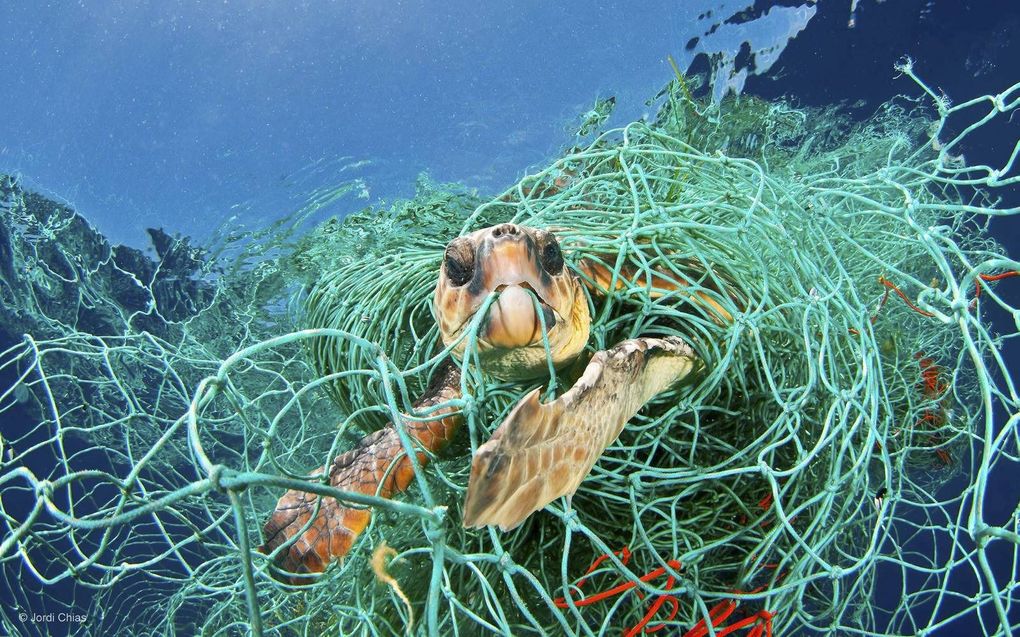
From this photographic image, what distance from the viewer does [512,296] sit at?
99 centimetres

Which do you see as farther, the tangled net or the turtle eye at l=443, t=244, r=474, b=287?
the turtle eye at l=443, t=244, r=474, b=287

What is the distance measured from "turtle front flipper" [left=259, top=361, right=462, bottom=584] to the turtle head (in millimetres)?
250

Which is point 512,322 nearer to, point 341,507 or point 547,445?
point 547,445

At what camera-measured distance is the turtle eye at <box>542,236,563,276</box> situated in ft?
3.52

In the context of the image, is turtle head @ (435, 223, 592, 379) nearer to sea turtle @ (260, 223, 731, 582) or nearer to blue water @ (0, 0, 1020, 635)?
sea turtle @ (260, 223, 731, 582)

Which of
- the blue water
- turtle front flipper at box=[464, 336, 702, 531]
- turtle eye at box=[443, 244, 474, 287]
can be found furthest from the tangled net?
the blue water

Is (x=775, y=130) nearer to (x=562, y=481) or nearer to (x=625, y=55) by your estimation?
(x=625, y=55)

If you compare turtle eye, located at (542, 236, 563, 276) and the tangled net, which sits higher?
turtle eye, located at (542, 236, 563, 276)

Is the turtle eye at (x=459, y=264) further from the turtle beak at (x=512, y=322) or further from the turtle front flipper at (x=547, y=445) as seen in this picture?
the turtle front flipper at (x=547, y=445)

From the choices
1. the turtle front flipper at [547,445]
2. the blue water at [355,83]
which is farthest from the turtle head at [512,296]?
the blue water at [355,83]

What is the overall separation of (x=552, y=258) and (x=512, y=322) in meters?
0.18

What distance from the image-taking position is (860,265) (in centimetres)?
160

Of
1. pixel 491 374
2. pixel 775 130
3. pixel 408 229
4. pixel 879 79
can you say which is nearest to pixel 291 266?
pixel 408 229

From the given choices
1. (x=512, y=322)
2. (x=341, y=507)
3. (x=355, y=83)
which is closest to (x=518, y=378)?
(x=512, y=322)
